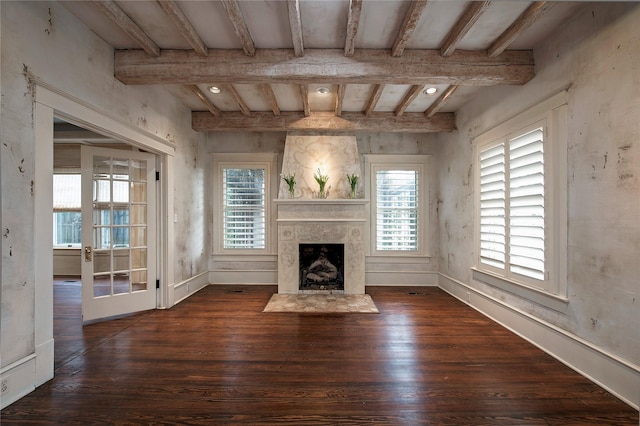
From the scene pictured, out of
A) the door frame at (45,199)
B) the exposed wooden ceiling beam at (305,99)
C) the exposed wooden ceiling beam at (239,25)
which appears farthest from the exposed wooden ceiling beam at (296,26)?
the door frame at (45,199)

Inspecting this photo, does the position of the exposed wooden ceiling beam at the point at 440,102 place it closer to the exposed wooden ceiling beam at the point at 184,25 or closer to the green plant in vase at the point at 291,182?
the green plant in vase at the point at 291,182

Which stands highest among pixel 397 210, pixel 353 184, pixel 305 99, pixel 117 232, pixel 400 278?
pixel 305 99

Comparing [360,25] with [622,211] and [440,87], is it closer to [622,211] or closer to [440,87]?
[440,87]

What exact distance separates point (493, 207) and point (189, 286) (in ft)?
14.8

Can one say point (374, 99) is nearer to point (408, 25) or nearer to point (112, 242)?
point (408, 25)

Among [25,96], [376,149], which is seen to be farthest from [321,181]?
[25,96]

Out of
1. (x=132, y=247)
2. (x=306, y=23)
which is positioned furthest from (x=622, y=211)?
(x=132, y=247)

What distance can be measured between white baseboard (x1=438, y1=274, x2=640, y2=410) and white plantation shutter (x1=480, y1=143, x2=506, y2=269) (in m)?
0.55

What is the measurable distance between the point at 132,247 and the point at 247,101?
2.53 m

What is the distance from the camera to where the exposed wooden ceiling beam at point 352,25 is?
217 centimetres

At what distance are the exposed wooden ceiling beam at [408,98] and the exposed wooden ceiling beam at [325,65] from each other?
26.8 inches

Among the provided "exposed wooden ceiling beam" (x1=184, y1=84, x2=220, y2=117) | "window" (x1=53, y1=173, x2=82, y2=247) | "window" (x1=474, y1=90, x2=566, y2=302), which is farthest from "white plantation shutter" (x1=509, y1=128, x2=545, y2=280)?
"window" (x1=53, y1=173, x2=82, y2=247)

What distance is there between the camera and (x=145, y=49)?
2748mm

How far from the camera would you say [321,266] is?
4953 mm
